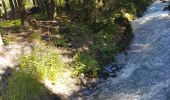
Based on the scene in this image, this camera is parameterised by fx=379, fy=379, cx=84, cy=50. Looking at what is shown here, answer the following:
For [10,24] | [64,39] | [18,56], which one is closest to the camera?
[18,56]

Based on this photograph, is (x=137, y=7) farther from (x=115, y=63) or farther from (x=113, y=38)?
(x=115, y=63)

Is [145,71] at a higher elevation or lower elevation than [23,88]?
lower

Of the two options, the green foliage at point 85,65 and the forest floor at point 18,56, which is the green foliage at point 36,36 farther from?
the green foliage at point 85,65

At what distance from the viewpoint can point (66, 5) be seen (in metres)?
26.9

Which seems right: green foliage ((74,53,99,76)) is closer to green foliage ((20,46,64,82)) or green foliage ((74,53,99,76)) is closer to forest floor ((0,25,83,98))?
forest floor ((0,25,83,98))

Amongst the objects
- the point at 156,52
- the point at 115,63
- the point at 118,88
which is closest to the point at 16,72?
the point at 118,88

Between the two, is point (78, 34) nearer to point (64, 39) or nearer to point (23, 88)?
point (64, 39)

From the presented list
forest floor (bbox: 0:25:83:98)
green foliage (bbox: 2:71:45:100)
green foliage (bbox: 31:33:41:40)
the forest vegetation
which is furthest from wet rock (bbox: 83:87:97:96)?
green foliage (bbox: 31:33:41:40)

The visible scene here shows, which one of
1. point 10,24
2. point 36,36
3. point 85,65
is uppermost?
point 10,24

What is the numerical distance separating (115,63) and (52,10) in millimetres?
6933

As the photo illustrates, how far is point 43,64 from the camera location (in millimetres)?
15922

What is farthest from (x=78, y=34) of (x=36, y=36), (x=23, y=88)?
(x=23, y=88)

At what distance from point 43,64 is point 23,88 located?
2.29 metres

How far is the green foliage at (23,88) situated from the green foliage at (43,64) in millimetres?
421
